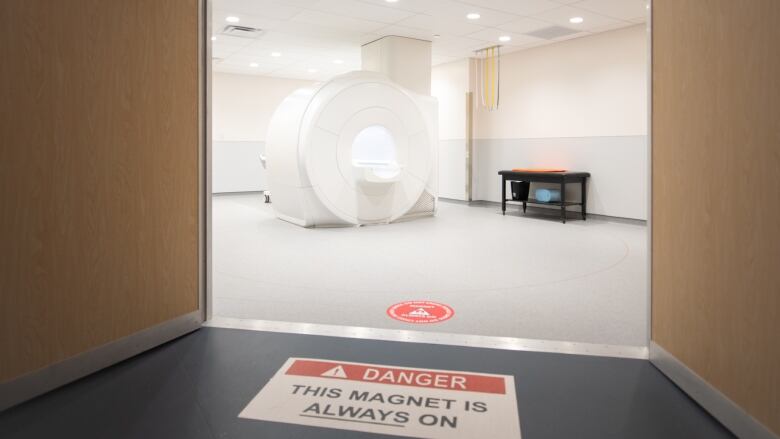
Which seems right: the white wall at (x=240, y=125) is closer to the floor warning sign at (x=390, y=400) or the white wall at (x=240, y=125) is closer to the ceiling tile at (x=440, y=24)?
the ceiling tile at (x=440, y=24)

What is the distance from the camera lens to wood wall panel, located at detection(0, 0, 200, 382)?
174 cm

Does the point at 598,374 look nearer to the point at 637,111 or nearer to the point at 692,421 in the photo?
the point at 692,421

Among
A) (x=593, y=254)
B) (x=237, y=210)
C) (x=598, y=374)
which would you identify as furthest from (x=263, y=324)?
(x=237, y=210)

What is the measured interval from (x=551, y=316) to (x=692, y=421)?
Result: 1.24 m

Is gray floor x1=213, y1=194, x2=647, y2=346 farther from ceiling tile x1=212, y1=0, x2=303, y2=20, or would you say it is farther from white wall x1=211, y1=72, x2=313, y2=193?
white wall x1=211, y1=72, x2=313, y2=193

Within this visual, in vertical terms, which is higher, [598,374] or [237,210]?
[237,210]

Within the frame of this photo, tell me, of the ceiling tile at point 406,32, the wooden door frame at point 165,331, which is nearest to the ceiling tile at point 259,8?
the ceiling tile at point 406,32

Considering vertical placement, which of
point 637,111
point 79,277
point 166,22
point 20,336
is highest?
point 637,111

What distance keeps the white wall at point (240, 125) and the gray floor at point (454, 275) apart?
14.4ft

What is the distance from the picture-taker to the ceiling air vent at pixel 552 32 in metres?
6.82

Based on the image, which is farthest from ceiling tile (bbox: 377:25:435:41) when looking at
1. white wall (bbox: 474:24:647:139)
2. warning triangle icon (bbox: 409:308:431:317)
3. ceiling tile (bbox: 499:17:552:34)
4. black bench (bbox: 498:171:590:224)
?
warning triangle icon (bbox: 409:308:431:317)

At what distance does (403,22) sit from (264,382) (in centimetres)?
561

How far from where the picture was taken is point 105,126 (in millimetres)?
2055

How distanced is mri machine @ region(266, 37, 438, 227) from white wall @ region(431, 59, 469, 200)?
80.7 inches
